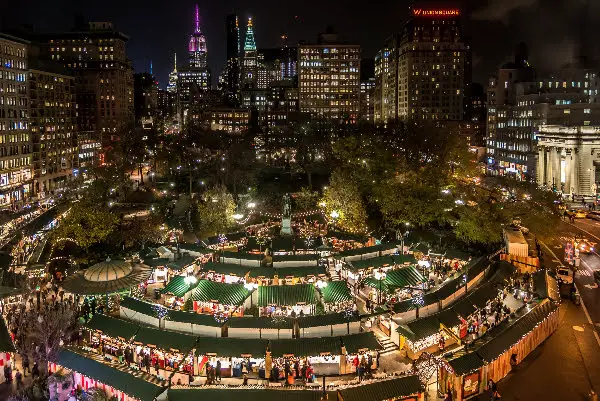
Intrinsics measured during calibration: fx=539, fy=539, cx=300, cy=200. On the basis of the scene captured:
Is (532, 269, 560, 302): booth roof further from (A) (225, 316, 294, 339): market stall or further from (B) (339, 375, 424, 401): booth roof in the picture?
(A) (225, 316, 294, 339): market stall

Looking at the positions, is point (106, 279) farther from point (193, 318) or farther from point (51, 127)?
point (51, 127)

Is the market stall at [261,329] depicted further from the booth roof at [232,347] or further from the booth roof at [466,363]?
the booth roof at [466,363]

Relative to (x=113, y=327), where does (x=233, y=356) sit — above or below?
below

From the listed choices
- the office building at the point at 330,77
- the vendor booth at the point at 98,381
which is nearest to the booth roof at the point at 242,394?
the vendor booth at the point at 98,381

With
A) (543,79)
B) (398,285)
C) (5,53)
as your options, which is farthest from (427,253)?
(543,79)

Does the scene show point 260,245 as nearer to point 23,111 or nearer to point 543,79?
point 23,111

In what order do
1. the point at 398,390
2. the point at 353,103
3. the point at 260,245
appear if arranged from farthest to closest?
1. the point at 353,103
2. the point at 260,245
3. the point at 398,390


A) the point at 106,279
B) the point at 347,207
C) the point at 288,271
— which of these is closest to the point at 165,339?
the point at 106,279
